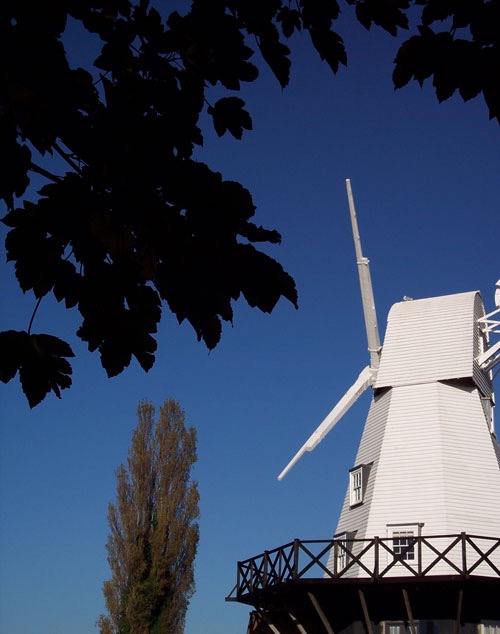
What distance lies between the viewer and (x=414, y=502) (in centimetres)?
A: 2003

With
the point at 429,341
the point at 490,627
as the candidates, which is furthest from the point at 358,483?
Result: the point at 490,627

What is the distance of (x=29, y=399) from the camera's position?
10.7ft

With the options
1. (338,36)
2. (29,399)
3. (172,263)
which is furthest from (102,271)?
(338,36)

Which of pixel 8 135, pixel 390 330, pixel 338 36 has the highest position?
pixel 390 330

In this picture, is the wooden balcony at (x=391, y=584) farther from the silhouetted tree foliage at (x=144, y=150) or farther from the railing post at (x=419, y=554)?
the silhouetted tree foliage at (x=144, y=150)

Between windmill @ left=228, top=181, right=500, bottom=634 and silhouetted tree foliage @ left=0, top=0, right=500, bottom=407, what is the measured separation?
1528 cm

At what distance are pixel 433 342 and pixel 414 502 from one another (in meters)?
4.42

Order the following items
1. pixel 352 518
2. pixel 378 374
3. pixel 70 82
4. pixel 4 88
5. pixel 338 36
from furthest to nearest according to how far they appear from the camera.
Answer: pixel 378 374, pixel 352 518, pixel 338 36, pixel 70 82, pixel 4 88

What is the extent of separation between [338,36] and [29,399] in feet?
6.05

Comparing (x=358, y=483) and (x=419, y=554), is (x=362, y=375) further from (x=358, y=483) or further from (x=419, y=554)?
(x=419, y=554)

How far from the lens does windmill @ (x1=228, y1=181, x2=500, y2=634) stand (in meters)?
18.2

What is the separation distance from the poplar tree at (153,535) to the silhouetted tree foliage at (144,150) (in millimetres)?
24724

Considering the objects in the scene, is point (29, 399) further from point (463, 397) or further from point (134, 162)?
point (463, 397)

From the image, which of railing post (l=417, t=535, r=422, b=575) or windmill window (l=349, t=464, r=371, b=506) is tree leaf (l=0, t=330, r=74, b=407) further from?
windmill window (l=349, t=464, r=371, b=506)
